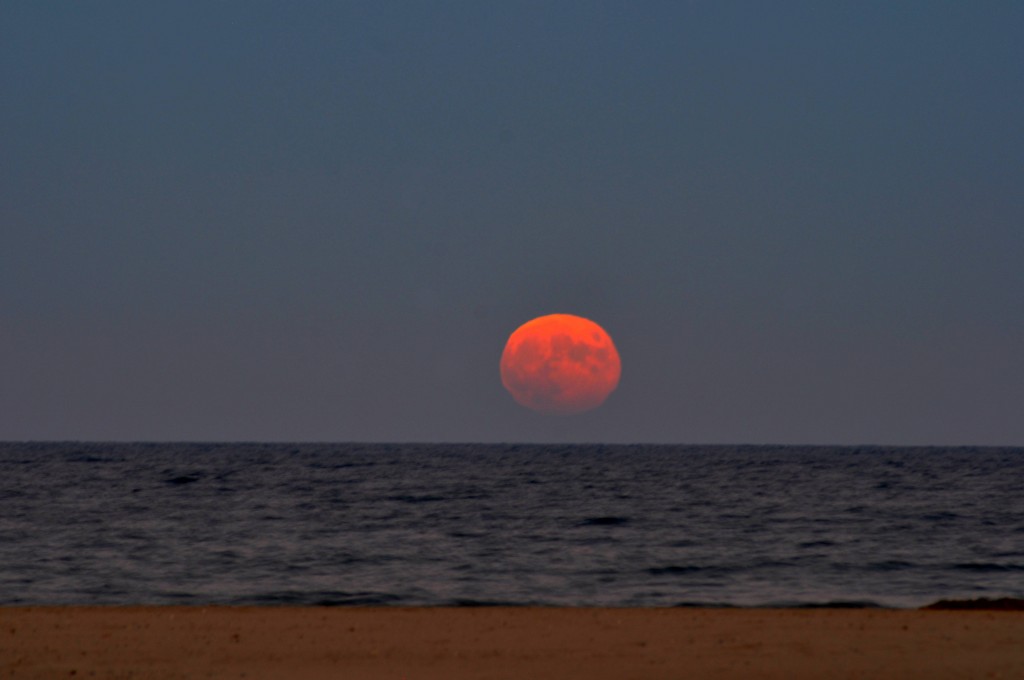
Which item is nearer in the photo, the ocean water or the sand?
the sand

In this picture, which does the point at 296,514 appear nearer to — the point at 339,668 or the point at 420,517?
the point at 420,517

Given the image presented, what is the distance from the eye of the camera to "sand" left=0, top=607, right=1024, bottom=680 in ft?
43.2

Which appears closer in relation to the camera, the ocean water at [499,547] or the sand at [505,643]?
the sand at [505,643]

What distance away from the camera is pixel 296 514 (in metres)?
45.2

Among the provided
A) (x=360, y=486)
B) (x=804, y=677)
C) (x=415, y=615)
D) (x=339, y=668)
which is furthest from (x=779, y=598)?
(x=360, y=486)

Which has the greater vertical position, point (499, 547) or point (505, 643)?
point (505, 643)

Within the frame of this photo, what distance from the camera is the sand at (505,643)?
519 inches

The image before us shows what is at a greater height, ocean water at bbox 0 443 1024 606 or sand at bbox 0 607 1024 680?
sand at bbox 0 607 1024 680

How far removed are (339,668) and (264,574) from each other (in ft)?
42.6

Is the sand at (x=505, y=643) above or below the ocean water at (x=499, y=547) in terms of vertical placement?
above

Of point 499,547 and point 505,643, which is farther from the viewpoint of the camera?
point 499,547

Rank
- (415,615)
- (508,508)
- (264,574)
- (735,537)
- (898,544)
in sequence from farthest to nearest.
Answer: (508,508) < (735,537) < (898,544) < (264,574) < (415,615)

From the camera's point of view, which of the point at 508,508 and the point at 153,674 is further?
the point at 508,508

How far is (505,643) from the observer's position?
15.2 metres
